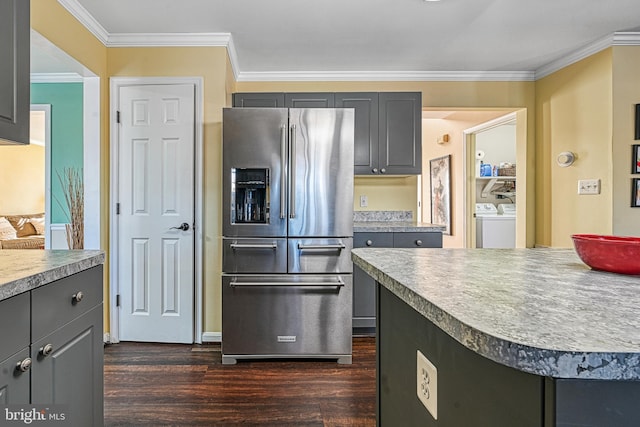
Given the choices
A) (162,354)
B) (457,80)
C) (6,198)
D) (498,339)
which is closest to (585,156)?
(457,80)

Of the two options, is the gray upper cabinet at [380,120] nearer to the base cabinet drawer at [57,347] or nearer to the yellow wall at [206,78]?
the yellow wall at [206,78]

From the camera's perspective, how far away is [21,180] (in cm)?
668

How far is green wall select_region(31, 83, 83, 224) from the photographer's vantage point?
12.3 feet

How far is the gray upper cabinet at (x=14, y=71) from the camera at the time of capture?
1.39 meters

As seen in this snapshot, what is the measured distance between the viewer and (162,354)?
283cm

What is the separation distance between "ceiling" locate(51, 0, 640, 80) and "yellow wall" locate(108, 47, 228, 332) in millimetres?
126

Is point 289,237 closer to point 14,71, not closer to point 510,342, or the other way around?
point 14,71

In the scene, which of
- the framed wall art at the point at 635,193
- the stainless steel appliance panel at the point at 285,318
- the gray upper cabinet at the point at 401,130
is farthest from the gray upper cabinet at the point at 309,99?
the framed wall art at the point at 635,193

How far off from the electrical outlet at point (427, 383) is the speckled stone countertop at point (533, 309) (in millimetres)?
188

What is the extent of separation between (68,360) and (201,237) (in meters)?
1.77

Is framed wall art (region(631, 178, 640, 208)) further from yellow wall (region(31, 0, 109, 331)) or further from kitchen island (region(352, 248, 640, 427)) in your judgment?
yellow wall (region(31, 0, 109, 331))

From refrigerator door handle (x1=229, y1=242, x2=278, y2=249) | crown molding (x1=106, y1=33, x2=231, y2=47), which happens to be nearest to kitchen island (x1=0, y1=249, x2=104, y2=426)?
refrigerator door handle (x1=229, y1=242, x2=278, y2=249)

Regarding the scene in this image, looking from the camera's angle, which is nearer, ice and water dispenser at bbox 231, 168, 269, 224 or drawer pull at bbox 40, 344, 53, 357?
drawer pull at bbox 40, 344, 53, 357

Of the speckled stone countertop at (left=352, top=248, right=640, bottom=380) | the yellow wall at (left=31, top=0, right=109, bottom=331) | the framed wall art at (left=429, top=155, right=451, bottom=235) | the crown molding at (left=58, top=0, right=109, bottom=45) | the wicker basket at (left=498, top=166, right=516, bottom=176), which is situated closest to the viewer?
the speckled stone countertop at (left=352, top=248, right=640, bottom=380)
